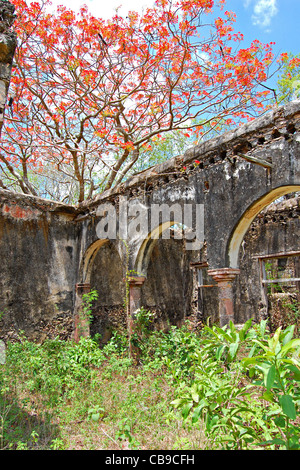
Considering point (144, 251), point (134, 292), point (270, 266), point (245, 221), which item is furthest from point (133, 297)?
point (270, 266)

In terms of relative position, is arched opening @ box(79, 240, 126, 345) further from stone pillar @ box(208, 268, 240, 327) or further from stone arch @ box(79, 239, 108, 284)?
stone pillar @ box(208, 268, 240, 327)

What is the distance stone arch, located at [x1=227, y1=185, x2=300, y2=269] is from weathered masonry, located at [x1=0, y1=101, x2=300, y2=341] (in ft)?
0.05

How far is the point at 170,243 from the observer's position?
954cm

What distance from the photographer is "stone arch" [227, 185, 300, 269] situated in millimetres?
4312

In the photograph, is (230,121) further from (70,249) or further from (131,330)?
(131,330)

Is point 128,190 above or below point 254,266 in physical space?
above

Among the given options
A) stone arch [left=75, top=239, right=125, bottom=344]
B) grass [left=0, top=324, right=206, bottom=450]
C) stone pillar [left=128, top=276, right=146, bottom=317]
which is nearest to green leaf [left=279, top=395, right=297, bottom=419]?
grass [left=0, top=324, right=206, bottom=450]

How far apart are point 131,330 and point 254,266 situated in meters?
3.98

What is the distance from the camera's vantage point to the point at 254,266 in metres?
8.38

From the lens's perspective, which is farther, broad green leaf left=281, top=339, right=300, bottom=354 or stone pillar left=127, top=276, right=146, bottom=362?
stone pillar left=127, top=276, right=146, bottom=362

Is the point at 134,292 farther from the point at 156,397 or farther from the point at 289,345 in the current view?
the point at 289,345

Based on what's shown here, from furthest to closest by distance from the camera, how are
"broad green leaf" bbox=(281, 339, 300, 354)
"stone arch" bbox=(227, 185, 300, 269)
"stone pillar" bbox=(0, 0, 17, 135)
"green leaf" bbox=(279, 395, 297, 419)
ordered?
1. "stone arch" bbox=(227, 185, 300, 269)
2. "stone pillar" bbox=(0, 0, 17, 135)
3. "broad green leaf" bbox=(281, 339, 300, 354)
4. "green leaf" bbox=(279, 395, 297, 419)

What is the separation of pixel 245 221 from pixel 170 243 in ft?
16.5
